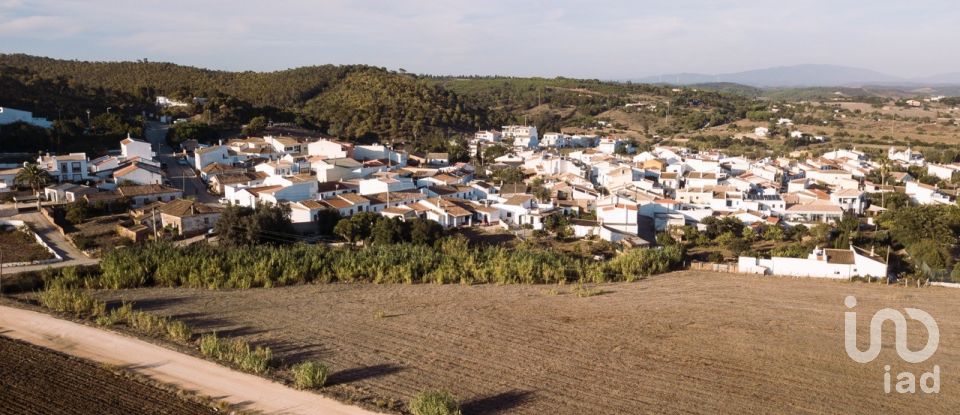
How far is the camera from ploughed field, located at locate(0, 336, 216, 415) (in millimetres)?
9875

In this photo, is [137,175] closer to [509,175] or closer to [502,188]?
[502,188]

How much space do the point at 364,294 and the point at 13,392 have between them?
26.6ft

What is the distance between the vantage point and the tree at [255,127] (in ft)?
141

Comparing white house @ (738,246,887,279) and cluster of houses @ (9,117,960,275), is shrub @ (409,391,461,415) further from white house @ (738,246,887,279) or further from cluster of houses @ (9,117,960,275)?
cluster of houses @ (9,117,960,275)

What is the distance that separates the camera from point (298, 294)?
56.2 feet

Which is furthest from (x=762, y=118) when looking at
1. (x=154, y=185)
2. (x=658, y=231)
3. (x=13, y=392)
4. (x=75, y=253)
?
(x=13, y=392)

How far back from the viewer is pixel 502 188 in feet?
103

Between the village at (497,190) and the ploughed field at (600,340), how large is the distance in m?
4.14

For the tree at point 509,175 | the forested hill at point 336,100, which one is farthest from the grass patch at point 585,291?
the forested hill at point 336,100

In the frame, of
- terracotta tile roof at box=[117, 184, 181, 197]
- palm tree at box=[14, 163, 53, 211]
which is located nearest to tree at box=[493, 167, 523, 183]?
terracotta tile roof at box=[117, 184, 181, 197]

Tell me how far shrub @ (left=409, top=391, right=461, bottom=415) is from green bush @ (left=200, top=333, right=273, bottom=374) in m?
2.93

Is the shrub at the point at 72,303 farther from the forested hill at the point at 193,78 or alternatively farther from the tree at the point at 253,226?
the forested hill at the point at 193,78

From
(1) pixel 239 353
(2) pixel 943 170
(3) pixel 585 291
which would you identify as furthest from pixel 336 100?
(1) pixel 239 353

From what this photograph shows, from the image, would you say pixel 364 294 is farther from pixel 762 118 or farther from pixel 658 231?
pixel 762 118
